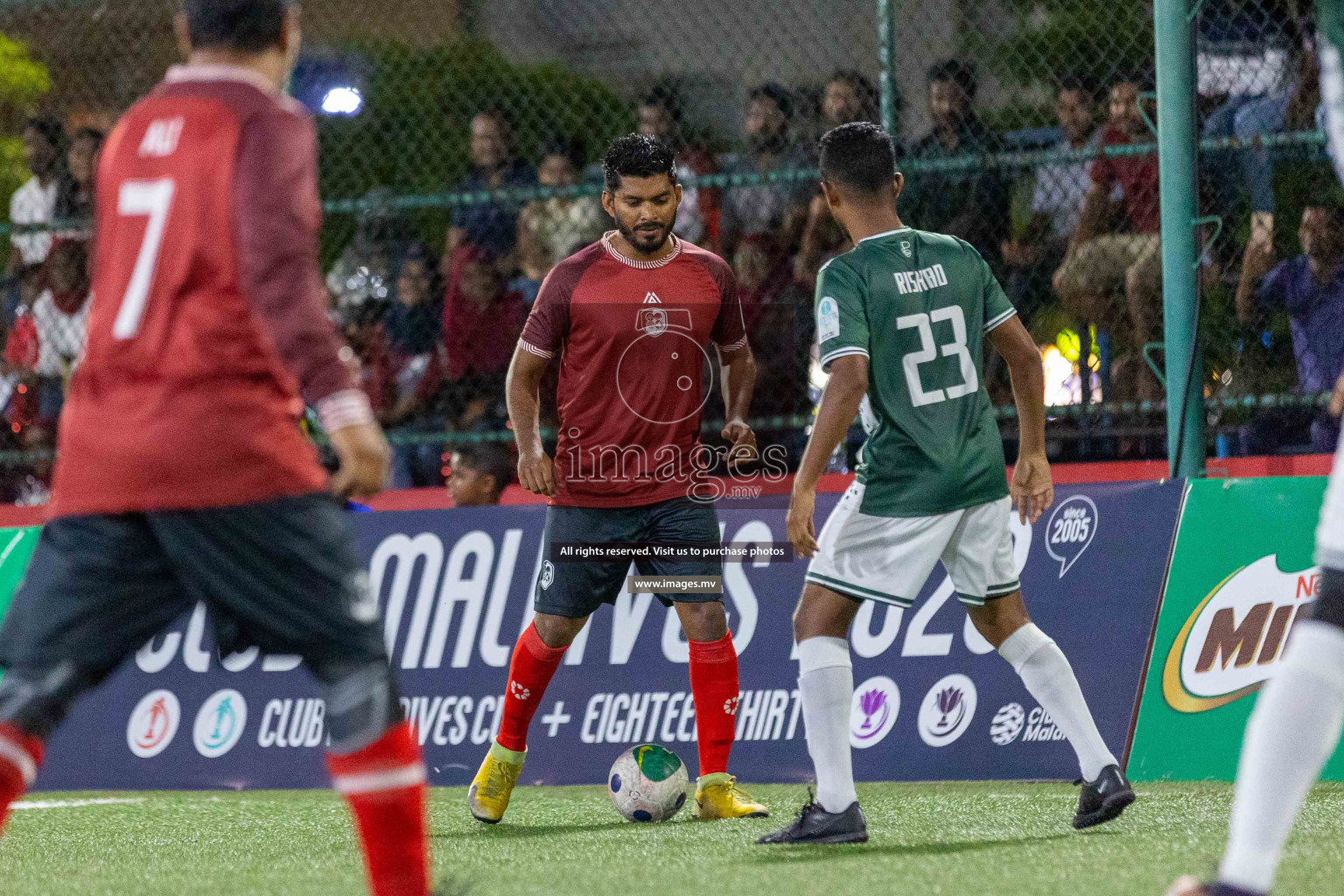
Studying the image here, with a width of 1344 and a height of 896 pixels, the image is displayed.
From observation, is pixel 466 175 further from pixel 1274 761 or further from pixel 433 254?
pixel 1274 761

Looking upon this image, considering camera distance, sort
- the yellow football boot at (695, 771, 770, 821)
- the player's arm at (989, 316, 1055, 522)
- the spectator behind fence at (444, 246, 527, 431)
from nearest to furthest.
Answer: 1. the player's arm at (989, 316, 1055, 522)
2. the yellow football boot at (695, 771, 770, 821)
3. the spectator behind fence at (444, 246, 527, 431)

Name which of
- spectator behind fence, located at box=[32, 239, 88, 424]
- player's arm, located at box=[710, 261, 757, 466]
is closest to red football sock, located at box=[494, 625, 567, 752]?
player's arm, located at box=[710, 261, 757, 466]

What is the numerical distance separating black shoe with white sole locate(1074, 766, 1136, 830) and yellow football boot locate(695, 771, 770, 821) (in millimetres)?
1168

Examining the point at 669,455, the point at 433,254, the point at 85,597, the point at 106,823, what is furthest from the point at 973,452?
the point at 433,254

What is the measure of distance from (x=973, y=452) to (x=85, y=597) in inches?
110

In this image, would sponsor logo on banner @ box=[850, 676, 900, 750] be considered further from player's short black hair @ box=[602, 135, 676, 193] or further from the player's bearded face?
player's short black hair @ box=[602, 135, 676, 193]

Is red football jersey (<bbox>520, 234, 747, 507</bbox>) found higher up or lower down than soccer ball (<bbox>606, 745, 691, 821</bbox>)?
higher up

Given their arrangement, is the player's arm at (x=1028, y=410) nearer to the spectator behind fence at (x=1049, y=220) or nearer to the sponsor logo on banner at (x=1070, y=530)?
the sponsor logo on banner at (x=1070, y=530)

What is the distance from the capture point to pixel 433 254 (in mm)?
9172

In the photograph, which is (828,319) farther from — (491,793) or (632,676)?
(632,676)

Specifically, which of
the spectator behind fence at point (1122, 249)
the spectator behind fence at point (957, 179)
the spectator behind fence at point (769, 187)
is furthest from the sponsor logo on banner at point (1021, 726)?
the spectator behind fence at point (769, 187)

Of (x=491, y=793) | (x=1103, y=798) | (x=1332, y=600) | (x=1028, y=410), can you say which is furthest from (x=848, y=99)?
(x=1332, y=600)

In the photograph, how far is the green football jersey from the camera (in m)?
4.96

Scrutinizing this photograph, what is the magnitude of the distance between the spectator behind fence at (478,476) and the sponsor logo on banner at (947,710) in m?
2.58
